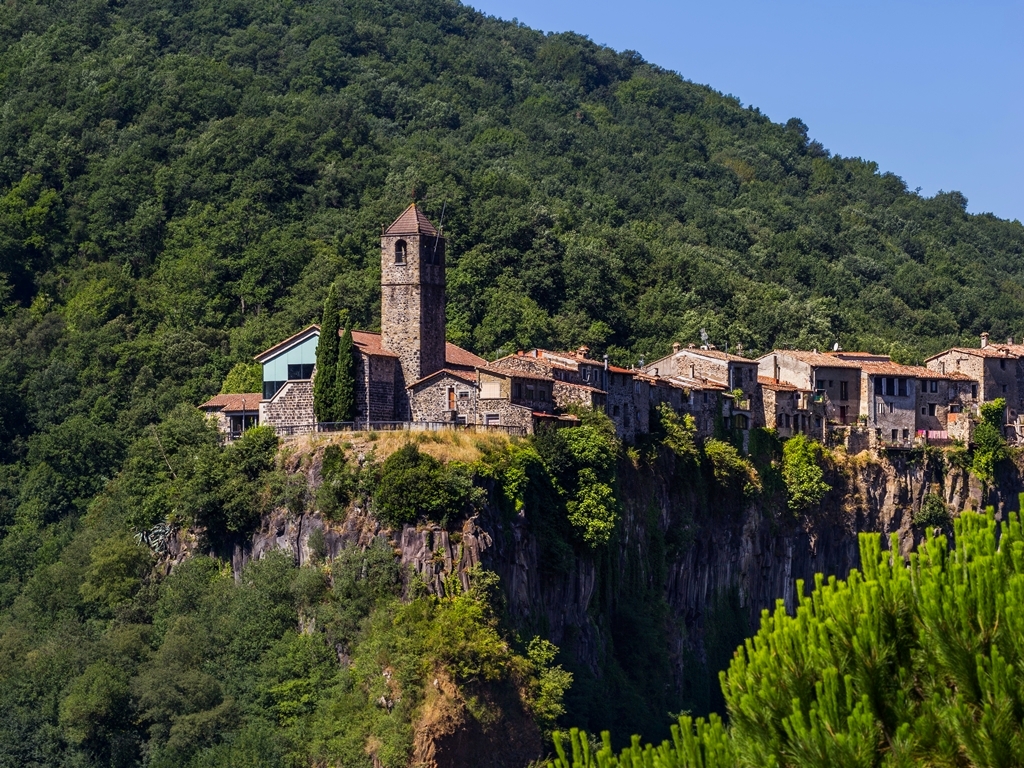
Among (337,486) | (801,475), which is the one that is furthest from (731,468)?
(337,486)

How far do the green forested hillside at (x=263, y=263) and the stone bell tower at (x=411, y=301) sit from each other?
7.16m

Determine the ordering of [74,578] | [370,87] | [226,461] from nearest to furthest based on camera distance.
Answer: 1. [226,461]
2. [74,578]
3. [370,87]

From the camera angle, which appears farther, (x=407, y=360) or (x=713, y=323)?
(x=713, y=323)

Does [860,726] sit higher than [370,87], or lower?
lower

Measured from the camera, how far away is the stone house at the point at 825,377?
318 ft

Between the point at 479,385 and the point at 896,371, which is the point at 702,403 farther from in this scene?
the point at 896,371

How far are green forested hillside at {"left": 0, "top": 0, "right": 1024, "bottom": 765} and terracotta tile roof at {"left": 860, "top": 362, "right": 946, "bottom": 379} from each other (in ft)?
46.2

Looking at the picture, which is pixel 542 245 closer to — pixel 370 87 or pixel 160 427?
pixel 160 427

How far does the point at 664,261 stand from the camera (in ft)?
407

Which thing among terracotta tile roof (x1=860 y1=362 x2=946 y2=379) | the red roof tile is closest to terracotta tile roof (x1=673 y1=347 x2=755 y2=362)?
the red roof tile

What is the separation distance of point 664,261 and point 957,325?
28.3m

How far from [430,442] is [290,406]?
9658 mm

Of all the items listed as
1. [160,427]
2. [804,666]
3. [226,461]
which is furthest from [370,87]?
[804,666]

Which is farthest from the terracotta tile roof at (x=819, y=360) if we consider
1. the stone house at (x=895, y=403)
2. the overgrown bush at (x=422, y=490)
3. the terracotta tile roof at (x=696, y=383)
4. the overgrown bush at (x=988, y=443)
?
the overgrown bush at (x=422, y=490)
